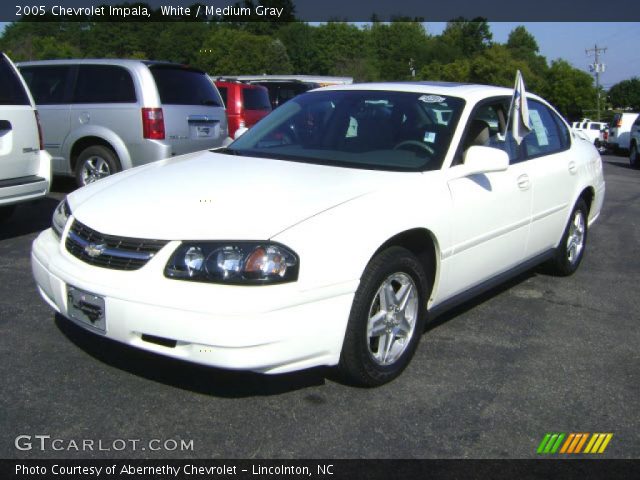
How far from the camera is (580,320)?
4.70 metres

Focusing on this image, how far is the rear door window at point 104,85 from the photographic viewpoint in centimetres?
826

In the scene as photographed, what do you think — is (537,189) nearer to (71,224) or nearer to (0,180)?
(71,224)

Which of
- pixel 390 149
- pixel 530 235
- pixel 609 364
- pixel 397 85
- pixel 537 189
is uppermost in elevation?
pixel 397 85

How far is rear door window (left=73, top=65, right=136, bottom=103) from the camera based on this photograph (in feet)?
27.1

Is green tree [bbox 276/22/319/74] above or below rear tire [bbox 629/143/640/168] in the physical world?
above

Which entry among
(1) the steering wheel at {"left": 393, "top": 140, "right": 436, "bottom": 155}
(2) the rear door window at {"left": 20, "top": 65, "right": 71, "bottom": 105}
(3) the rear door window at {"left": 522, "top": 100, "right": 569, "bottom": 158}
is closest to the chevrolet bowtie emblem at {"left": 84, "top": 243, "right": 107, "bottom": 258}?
(1) the steering wheel at {"left": 393, "top": 140, "right": 436, "bottom": 155}

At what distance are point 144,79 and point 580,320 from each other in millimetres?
5740

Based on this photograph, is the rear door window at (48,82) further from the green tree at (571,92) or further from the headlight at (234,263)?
the green tree at (571,92)

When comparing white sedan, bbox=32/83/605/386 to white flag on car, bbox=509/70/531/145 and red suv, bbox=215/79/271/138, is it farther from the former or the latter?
red suv, bbox=215/79/271/138

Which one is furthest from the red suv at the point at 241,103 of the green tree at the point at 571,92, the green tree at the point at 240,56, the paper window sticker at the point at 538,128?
the green tree at the point at 571,92

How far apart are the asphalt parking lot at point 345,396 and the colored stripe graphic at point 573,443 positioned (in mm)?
43

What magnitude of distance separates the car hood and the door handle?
110cm

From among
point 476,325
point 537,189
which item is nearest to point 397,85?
point 537,189

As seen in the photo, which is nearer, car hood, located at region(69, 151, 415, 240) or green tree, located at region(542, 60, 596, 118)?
car hood, located at region(69, 151, 415, 240)
